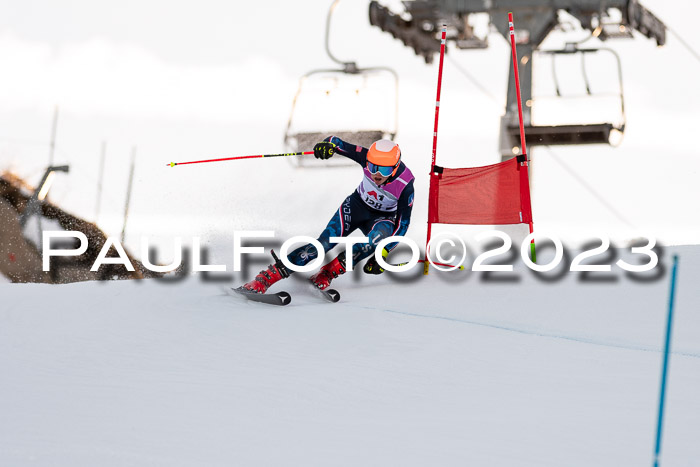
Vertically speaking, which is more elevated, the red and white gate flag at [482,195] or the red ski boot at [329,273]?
the red and white gate flag at [482,195]

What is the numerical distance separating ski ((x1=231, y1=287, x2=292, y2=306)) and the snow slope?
10cm

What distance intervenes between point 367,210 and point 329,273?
Answer: 21.8 inches

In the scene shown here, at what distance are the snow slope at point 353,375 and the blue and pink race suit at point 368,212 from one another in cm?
40

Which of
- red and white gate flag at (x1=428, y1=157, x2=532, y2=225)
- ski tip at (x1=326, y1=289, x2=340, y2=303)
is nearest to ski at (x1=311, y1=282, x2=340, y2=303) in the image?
ski tip at (x1=326, y1=289, x2=340, y2=303)

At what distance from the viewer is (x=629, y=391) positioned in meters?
5.85

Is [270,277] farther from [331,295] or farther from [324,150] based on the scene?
[324,150]

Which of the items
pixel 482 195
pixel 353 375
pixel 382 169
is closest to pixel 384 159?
pixel 382 169

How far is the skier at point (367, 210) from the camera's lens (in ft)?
26.0

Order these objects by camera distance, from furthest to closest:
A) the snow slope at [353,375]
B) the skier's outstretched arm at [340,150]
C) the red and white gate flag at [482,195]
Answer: the red and white gate flag at [482,195]
the skier's outstretched arm at [340,150]
the snow slope at [353,375]

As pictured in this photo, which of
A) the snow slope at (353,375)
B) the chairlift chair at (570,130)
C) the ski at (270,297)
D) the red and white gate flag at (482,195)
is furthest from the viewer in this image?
the chairlift chair at (570,130)

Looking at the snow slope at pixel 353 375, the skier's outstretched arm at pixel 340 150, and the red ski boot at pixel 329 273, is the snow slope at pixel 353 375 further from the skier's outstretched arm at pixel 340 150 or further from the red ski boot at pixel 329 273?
the skier's outstretched arm at pixel 340 150

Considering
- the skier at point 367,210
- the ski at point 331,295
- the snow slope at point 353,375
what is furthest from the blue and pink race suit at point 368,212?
the snow slope at point 353,375

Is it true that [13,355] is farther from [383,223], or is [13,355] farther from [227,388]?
[383,223]

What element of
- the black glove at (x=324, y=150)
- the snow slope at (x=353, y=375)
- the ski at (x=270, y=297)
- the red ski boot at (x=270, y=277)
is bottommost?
the snow slope at (x=353, y=375)
